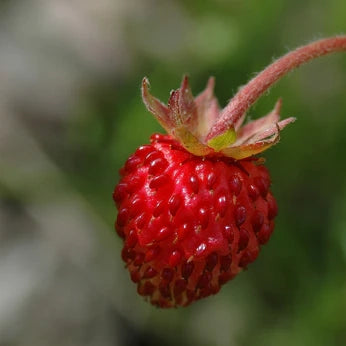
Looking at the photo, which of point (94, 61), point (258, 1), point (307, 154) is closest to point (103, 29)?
point (94, 61)

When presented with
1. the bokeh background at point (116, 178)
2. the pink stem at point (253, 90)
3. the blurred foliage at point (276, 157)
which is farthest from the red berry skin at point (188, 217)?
the blurred foliage at point (276, 157)

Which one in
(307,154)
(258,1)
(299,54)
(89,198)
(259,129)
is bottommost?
(307,154)

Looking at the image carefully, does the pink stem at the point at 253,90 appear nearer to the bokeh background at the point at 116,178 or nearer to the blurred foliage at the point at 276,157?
the bokeh background at the point at 116,178

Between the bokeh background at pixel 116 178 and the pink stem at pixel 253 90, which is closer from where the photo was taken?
the pink stem at pixel 253 90

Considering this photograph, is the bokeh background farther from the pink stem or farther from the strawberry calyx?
the pink stem

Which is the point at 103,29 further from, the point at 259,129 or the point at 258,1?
the point at 259,129

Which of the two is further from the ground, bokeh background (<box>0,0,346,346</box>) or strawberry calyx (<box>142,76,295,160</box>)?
strawberry calyx (<box>142,76,295,160</box>)

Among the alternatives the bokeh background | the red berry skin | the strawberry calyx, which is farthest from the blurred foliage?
the red berry skin
